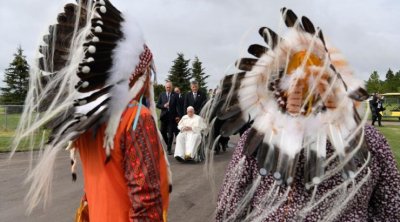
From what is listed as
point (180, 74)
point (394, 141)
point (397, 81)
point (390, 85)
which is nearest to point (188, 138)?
point (394, 141)

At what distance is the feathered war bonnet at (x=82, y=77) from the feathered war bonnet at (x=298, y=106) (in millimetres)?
497

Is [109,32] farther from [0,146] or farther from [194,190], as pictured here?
[0,146]

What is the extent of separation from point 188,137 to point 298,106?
8190mm

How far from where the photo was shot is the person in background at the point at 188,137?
9539mm

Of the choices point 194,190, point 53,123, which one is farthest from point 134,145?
point 194,190

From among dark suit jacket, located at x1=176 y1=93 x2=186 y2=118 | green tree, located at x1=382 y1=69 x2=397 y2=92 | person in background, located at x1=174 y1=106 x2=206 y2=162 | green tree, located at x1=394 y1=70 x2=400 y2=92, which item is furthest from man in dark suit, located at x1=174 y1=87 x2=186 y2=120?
green tree, located at x1=382 y1=69 x2=397 y2=92

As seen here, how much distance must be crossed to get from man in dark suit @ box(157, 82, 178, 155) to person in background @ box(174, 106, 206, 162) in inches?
25.0

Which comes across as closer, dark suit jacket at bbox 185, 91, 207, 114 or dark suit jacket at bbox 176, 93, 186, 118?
dark suit jacket at bbox 185, 91, 207, 114

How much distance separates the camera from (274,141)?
1829 mm

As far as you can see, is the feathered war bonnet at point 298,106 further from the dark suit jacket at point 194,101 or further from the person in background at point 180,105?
the person in background at point 180,105

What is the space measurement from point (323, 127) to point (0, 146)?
457 inches

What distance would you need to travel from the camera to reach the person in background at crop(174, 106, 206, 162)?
954 cm

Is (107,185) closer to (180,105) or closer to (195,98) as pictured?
(195,98)

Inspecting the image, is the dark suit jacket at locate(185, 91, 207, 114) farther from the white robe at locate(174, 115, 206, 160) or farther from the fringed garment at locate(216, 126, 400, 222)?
Result: the fringed garment at locate(216, 126, 400, 222)
